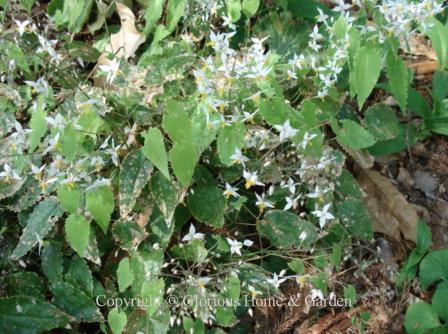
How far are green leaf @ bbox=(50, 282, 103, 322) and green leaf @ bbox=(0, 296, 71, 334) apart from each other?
0.10 meters

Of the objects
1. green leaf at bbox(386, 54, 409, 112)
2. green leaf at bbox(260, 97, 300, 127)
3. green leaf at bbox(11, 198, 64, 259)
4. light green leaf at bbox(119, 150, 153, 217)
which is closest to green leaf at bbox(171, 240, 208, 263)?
light green leaf at bbox(119, 150, 153, 217)

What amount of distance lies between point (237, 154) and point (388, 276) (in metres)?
1.35

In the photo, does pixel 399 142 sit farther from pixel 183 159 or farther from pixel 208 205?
pixel 183 159

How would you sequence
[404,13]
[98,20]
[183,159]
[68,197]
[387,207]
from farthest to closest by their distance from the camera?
[98,20] < [387,207] < [404,13] < [68,197] < [183,159]

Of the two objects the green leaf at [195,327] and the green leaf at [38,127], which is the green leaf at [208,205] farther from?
the green leaf at [38,127]

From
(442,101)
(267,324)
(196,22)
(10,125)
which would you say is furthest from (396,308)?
(10,125)

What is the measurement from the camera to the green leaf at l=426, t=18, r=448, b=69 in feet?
7.56

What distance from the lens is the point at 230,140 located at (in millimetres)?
→ 2270

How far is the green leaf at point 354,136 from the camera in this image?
8.36 feet

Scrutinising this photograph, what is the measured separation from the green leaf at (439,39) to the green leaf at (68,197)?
1603 millimetres

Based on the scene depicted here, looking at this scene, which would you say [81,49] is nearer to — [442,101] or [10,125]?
[10,125]

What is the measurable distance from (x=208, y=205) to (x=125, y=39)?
1334mm

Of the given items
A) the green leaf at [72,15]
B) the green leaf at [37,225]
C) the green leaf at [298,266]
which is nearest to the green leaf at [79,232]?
the green leaf at [37,225]

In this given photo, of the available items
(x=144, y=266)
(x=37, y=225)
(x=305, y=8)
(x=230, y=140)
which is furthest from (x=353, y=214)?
(x=37, y=225)
